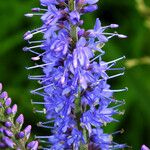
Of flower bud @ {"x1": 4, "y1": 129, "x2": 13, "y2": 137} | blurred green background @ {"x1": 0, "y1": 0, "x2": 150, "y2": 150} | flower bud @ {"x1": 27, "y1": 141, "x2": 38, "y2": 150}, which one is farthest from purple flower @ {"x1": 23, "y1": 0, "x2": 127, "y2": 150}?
blurred green background @ {"x1": 0, "y1": 0, "x2": 150, "y2": 150}

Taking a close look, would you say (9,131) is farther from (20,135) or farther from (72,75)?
(72,75)

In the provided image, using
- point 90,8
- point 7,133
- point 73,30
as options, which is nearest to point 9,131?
point 7,133

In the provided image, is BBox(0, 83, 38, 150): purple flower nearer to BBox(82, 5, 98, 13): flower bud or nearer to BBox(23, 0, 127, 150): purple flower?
BBox(23, 0, 127, 150): purple flower

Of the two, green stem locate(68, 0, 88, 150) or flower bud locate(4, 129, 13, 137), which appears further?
green stem locate(68, 0, 88, 150)

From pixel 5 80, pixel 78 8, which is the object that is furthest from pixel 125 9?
pixel 78 8

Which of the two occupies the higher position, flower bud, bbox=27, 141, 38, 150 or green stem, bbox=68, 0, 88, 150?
green stem, bbox=68, 0, 88, 150

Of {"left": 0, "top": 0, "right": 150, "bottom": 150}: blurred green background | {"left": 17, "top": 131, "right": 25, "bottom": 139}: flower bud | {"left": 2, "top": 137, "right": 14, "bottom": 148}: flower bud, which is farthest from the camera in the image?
{"left": 0, "top": 0, "right": 150, "bottom": 150}: blurred green background
